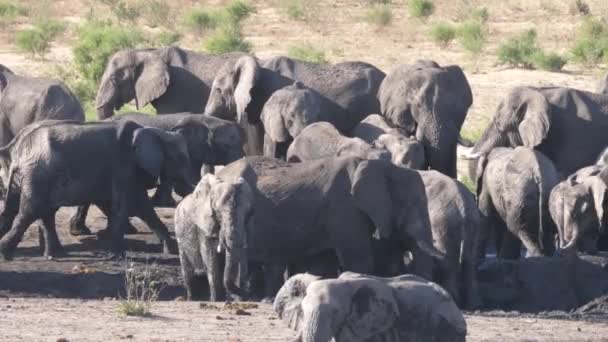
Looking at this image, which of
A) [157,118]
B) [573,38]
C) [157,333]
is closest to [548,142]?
[157,118]

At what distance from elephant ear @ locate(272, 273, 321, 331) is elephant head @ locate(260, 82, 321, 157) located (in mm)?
7630

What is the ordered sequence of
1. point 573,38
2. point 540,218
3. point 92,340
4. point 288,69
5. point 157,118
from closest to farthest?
1. point 92,340
2. point 540,218
3. point 157,118
4. point 288,69
5. point 573,38

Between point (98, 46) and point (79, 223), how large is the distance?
1216 centimetres

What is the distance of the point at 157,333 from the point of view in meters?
12.4

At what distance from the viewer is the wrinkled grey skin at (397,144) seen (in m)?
17.4

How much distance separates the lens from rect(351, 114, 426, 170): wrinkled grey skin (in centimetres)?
1738

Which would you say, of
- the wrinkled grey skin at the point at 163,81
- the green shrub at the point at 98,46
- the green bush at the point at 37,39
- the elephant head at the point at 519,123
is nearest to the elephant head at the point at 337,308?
the elephant head at the point at 519,123

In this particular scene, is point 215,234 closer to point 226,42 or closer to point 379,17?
point 226,42

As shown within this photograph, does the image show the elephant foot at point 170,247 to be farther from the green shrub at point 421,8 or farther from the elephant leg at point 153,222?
the green shrub at point 421,8

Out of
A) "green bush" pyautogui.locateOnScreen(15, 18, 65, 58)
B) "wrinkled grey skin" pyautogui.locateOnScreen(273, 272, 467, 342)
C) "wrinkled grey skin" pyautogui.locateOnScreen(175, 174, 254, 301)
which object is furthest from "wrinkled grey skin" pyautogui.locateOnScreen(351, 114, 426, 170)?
"green bush" pyautogui.locateOnScreen(15, 18, 65, 58)

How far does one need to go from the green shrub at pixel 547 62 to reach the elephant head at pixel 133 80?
8.83 metres

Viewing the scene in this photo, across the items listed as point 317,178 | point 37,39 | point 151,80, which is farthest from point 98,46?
point 317,178

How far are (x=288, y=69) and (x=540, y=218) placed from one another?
4.20 metres

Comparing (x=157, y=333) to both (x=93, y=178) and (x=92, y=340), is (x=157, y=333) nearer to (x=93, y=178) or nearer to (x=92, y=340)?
(x=92, y=340)
